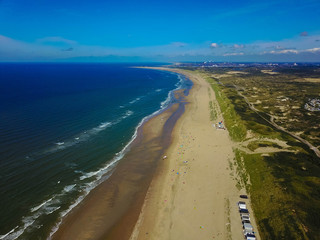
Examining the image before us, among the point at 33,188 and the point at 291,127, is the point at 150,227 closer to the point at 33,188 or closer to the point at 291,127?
the point at 33,188

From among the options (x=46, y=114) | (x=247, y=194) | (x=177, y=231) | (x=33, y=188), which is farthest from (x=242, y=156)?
(x=46, y=114)

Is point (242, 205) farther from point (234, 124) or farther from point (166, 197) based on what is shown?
point (234, 124)

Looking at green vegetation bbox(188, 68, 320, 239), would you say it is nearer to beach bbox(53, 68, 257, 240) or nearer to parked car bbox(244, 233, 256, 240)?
parked car bbox(244, 233, 256, 240)

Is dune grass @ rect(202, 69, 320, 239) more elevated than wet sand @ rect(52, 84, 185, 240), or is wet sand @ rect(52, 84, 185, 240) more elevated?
dune grass @ rect(202, 69, 320, 239)

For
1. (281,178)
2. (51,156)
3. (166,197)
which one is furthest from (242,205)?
(51,156)

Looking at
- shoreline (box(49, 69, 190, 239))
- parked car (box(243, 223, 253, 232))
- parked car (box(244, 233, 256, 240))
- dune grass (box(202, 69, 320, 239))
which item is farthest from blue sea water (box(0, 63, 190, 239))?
dune grass (box(202, 69, 320, 239))

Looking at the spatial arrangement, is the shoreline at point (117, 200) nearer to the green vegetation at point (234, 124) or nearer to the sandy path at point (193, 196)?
the sandy path at point (193, 196)

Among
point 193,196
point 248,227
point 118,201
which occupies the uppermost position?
point 248,227
